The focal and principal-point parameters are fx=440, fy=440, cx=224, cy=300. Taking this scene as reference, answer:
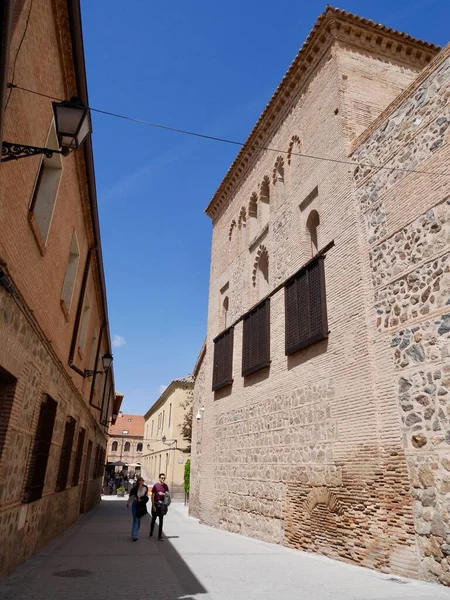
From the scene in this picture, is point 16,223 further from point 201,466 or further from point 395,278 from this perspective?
point 201,466

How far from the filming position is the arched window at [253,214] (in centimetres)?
1411

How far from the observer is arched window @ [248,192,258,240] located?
1411 centimetres

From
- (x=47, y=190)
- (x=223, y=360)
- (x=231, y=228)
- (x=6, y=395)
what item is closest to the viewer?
(x=6, y=395)

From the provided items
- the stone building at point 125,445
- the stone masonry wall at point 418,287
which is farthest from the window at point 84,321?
the stone building at point 125,445

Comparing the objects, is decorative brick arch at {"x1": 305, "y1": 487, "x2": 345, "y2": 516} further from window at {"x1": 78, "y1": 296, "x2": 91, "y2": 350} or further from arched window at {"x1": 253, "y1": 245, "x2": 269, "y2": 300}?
window at {"x1": 78, "y1": 296, "x2": 91, "y2": 350}

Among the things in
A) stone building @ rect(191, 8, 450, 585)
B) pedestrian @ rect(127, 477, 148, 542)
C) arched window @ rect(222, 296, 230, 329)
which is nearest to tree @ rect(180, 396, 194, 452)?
arched window @ rect(222, 296, 230, 329)

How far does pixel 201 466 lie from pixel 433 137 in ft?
40.0

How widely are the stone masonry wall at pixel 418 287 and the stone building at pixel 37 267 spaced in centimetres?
520

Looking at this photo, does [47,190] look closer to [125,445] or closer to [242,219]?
[242,219]

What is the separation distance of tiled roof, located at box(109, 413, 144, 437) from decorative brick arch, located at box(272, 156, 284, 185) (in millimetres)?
55572

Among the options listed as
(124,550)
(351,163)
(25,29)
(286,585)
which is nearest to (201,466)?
(124,550)

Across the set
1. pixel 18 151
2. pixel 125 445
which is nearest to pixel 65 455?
pixel 18 151

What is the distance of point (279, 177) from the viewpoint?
498 inches

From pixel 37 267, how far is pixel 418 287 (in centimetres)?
545
